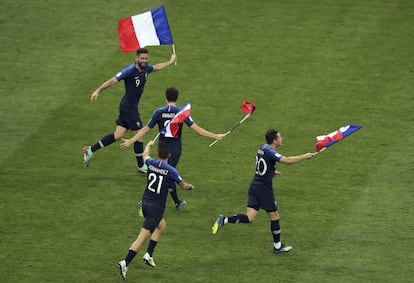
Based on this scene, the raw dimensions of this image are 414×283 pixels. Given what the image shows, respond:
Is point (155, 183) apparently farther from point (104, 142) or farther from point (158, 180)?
point (104, 142)

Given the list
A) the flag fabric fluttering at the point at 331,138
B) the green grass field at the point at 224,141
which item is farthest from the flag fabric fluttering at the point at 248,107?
the green grass field at the point at 224,141

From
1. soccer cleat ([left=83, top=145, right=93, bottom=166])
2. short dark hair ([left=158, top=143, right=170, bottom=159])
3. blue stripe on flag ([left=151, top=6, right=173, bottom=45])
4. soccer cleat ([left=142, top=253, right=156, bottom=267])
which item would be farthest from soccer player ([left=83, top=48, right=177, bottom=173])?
soccer cleat ([left=142, top=253, right=156, bottom=267])

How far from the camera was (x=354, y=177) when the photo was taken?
24.1 meters

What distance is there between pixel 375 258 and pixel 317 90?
846cm

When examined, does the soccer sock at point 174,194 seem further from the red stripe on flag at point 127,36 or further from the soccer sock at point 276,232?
the red stripe on flag at point 127,36

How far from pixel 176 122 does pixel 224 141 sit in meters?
4.67

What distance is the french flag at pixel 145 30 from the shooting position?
25.2 meters

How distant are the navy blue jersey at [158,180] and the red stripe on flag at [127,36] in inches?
233

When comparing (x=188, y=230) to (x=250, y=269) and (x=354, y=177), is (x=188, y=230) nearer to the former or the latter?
(x=250, y=269)

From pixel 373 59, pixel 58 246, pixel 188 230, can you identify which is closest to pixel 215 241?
pixel 188 230

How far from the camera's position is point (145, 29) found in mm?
25312

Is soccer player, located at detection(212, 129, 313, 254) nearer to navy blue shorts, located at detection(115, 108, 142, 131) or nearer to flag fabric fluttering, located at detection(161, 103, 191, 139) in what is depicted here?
flag fabric fluttering, located at detection(161, 103, 191, 139)

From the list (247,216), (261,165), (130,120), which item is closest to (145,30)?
(130,120)

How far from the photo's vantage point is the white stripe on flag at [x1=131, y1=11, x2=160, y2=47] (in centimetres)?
2523
